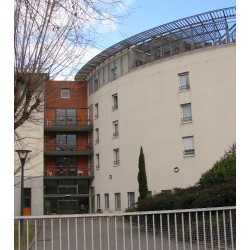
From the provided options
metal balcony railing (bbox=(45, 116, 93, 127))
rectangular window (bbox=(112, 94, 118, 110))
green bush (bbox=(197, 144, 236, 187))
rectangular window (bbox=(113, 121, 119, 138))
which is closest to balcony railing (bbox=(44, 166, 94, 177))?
metal balcony railing (bbox=(45, 116, 93, 127))

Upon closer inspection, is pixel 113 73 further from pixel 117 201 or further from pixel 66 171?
pixel 117 201

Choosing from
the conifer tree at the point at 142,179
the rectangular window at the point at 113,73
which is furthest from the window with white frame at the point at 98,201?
the rectangular window at the point at 113,73

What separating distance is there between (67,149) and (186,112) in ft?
47.3

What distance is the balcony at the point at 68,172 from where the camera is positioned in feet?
127

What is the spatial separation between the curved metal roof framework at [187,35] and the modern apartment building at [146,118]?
0.23ft

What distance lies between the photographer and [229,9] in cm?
2755

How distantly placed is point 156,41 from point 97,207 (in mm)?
15683

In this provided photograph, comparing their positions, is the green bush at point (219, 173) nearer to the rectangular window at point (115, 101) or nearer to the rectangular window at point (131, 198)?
the rectangular window at point (131, 198)

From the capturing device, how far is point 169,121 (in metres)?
29.9

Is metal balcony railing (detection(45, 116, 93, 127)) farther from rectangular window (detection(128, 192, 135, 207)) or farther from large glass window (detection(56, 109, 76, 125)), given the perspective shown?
rectangular window (detection(128, 192, 135, 207))

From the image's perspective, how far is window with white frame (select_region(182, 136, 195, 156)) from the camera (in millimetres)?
28484

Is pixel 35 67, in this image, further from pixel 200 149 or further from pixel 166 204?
pixel 200 149

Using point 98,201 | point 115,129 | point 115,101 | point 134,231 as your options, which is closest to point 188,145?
point 115,129

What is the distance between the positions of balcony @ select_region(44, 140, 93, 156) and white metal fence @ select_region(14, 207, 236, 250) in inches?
1302
